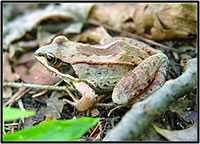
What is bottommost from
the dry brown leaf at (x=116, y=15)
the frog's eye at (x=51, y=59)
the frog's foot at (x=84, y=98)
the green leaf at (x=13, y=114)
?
the frog's foot at (x=84, y=98)

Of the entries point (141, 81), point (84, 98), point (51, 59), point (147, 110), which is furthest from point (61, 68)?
point (147, 110)

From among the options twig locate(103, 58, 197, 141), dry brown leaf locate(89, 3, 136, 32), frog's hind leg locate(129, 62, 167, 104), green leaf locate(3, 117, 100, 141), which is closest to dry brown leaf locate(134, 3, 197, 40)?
dry brown leaf locate(89, 3, 136, 32)

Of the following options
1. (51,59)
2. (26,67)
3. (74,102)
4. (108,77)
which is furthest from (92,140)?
(26,67)

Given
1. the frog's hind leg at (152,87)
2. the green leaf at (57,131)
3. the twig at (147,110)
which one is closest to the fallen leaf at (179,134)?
the twig at (147,110)

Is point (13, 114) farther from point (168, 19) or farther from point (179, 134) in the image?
point (168, 19)

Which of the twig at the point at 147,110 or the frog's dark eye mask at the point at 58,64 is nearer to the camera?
the twig at the point at 147,110

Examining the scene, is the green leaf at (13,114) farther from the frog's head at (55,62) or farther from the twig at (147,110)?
the frog's head at (55,62)
